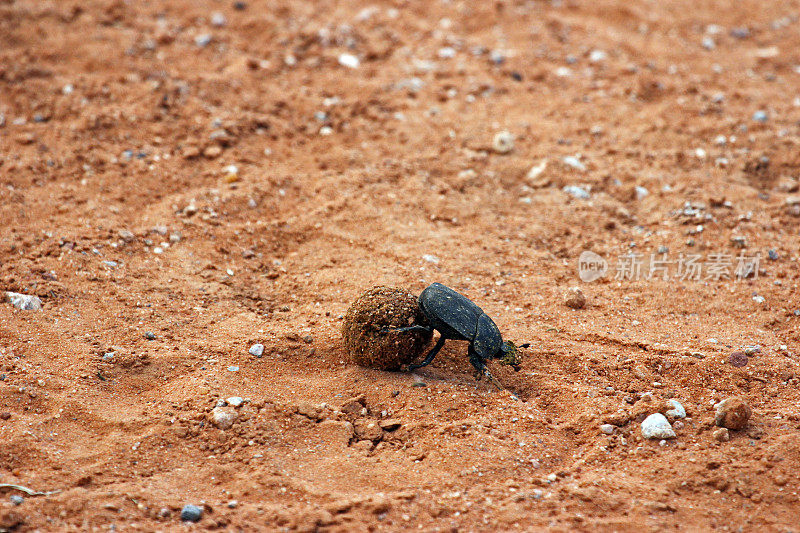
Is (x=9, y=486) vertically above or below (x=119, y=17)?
below

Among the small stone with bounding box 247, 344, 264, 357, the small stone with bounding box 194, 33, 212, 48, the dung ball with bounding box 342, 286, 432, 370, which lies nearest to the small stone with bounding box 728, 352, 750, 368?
the dung ball with bounding box 342, 286, 432, 370

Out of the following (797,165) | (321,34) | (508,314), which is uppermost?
(321,34)

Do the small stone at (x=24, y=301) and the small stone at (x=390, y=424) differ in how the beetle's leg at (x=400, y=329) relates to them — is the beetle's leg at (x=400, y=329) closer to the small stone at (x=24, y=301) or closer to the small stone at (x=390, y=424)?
the small stone at (x=390, y=424)

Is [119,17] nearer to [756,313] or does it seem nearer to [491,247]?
[491,247]

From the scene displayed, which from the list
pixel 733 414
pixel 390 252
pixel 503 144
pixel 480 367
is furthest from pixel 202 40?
pixel 733 414

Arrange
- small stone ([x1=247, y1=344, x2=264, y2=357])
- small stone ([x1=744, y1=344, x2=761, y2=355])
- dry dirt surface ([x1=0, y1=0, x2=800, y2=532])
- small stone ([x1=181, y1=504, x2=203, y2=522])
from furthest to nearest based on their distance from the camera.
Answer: small stone ([x1=744, y1=344, x2=761, y2=355])
small stone ([x1=247, y1=344, x2=264, y2=357])
dry dirt surface ([x1=0, y1=0, x2=800, y2=532])
small stone ([x1=181, y1=504, x2=203, y2=522])

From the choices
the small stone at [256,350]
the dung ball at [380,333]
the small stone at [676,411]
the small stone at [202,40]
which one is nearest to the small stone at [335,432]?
the dung ball at [380,333]

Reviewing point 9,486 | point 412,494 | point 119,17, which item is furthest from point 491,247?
point 119,17

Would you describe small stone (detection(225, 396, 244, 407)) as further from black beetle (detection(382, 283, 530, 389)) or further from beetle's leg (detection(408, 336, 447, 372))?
beetle's leg (detection(408, 336, 447, 372))
